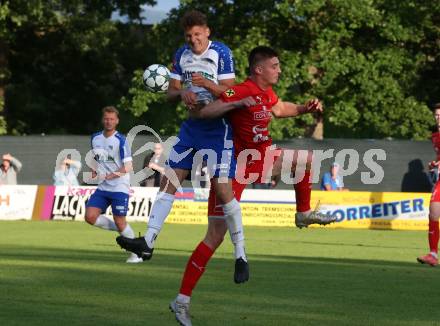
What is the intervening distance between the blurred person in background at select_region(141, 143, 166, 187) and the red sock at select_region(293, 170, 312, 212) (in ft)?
61.2

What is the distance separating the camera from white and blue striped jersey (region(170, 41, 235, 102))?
1017 cm

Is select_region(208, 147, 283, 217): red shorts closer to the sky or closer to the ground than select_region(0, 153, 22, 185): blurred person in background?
closer to the ground

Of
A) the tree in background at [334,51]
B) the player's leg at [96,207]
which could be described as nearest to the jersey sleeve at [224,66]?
the player's leg at [96,207]

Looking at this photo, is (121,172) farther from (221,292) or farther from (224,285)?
(221,292)

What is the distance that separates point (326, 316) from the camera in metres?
9.89

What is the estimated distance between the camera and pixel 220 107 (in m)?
9.52

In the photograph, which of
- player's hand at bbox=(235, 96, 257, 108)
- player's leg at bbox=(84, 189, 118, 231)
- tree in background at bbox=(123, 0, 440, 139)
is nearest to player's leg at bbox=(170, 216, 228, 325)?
player's hand at bbox=(235, 96, 257, 108)

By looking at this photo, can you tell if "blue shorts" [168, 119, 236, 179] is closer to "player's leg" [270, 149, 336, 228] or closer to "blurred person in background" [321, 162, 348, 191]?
"player's leg" [270, 149, 336, 228]

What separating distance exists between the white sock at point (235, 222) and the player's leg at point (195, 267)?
0.24ft

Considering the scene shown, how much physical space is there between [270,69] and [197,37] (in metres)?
0.71

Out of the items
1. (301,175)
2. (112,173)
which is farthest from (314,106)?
(112,173)

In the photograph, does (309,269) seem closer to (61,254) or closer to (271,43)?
(61,254)

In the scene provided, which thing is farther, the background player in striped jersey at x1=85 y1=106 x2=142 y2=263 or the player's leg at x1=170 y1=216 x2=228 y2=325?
the background player in striped jersey at x1=85 y1=106 x2=142 y2=263

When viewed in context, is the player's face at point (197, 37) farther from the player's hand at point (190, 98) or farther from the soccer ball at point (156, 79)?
the soccer ball at point (156, 79)
